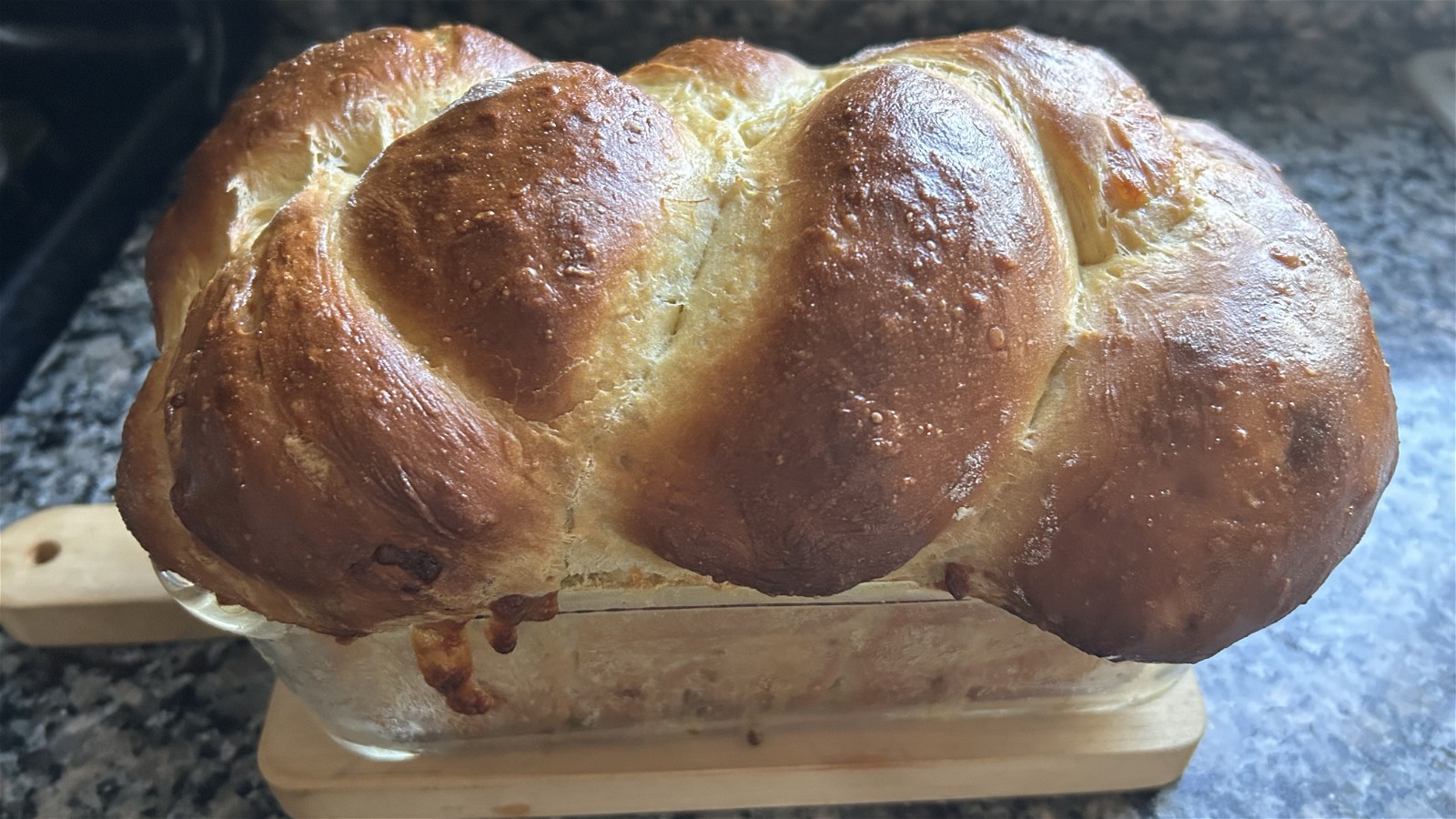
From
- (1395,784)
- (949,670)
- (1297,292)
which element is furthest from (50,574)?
(1395,784)

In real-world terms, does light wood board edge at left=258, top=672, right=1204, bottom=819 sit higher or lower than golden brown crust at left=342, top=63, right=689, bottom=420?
Answer: lower

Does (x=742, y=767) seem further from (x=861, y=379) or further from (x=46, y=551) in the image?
(x=46, y=551)

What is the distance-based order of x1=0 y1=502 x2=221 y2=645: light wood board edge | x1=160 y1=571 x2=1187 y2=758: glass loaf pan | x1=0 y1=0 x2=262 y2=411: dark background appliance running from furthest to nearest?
x1=0 y1=0 x2=262 y2=411: dark background appliance < x1=0 y1=502 x2=221 y2=645: light wood board edge < x1=160 y1=571 x2=1187 y2=758: glass loaf pan

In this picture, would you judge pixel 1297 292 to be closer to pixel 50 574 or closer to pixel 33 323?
pixel 50 574

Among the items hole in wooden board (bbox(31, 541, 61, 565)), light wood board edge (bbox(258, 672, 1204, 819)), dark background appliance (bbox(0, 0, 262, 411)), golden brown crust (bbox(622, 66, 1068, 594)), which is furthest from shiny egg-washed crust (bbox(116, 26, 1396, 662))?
dark background appliance (bbox(0, 0, 262, 411))

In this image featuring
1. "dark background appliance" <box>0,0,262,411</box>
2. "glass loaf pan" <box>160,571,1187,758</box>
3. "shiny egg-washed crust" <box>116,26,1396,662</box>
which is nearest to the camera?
"shiny egg-washed crust" <box>116,26,1396,662</box>

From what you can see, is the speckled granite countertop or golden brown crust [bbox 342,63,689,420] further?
the speckled granite countertop

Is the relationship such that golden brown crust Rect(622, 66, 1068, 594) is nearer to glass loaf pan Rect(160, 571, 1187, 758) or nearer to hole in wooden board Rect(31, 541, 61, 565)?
glass loaf pan Rect(160, 571, 1187, 758)

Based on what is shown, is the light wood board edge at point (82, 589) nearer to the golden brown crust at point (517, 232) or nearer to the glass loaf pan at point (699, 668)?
the glass loaf pan at point (699, 668)
